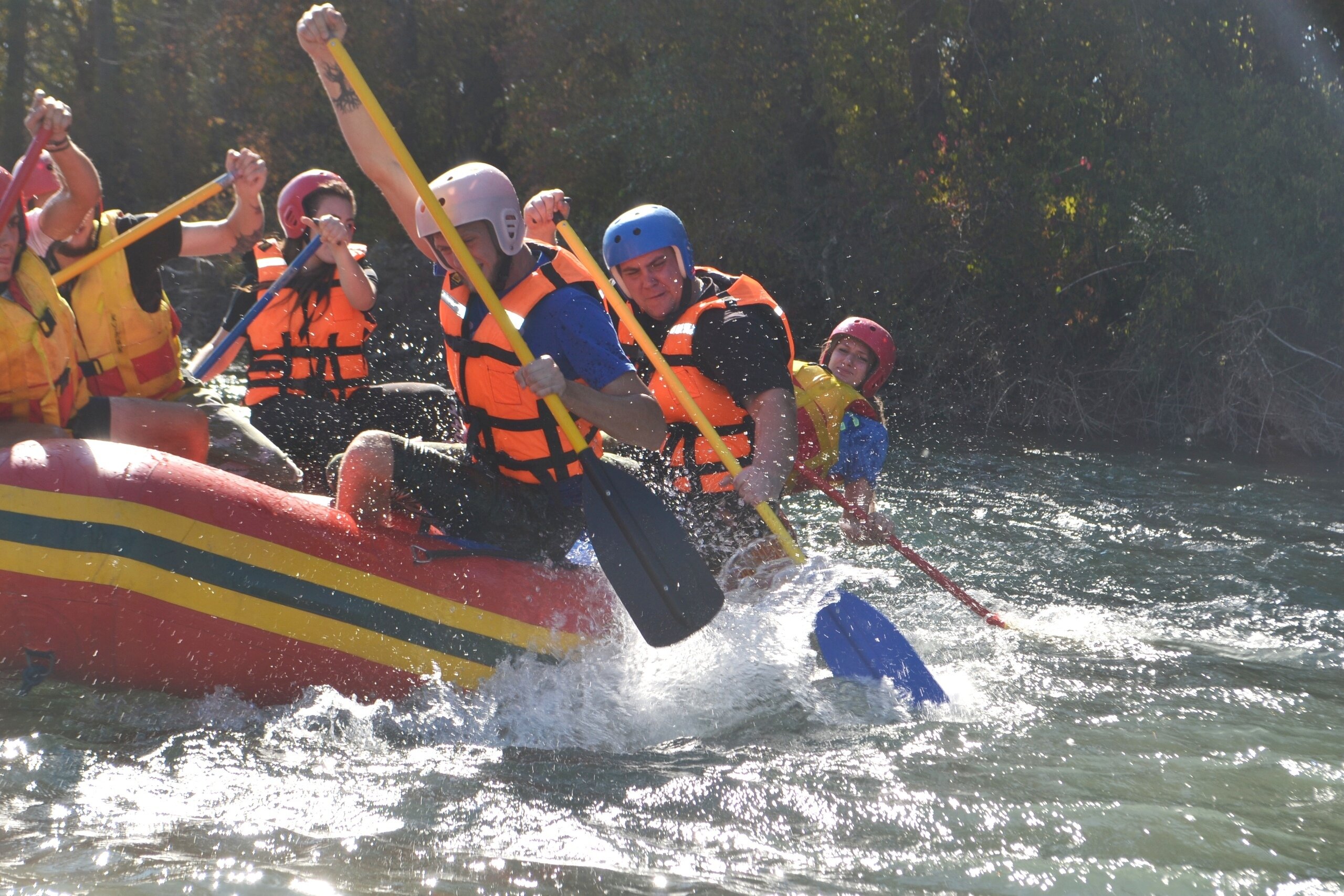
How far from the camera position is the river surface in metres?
2.59

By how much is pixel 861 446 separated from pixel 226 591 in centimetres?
229

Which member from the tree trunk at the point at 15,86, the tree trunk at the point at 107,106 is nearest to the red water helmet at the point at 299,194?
the tree trunk at the point at 107,106

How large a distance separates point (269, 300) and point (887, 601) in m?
2.90

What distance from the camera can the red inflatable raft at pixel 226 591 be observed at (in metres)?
3.09

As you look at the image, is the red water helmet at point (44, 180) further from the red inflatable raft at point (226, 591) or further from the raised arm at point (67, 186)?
the red inflatable raft at point (226, 591)

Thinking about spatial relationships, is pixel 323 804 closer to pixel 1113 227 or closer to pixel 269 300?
pixel 269 300

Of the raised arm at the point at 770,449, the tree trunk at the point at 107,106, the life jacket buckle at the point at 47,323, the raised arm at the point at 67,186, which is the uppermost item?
the tree trunk at the point at 107,106

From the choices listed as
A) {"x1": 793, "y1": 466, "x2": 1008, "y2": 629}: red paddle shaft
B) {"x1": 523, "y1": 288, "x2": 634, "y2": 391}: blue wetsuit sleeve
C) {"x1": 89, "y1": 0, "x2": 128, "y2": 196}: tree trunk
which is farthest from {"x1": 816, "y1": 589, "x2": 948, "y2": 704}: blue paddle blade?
{"x1": 89, "y1": 0, "x2": 128, "y2": 196}: tree trunk

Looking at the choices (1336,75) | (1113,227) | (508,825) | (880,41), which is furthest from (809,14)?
(508,825)

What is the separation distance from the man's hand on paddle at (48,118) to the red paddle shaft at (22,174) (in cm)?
2

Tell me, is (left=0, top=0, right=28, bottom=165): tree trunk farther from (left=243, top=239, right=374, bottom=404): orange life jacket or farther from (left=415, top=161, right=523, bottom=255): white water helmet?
(left=415, top=161, right=523, bottom=255): white water helmet

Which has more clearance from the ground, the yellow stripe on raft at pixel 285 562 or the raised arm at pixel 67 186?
the raised arm at pixel 67 186

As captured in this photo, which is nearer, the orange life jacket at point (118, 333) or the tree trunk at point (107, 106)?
the orange life jacket at point (118, 333)

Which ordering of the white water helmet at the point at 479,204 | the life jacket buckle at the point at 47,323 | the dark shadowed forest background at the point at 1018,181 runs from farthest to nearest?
the dark shadowed forest background at the point at 1018,181, the life jacket buckle at the point at 47,323, the white water helmet at the point at 479,204
